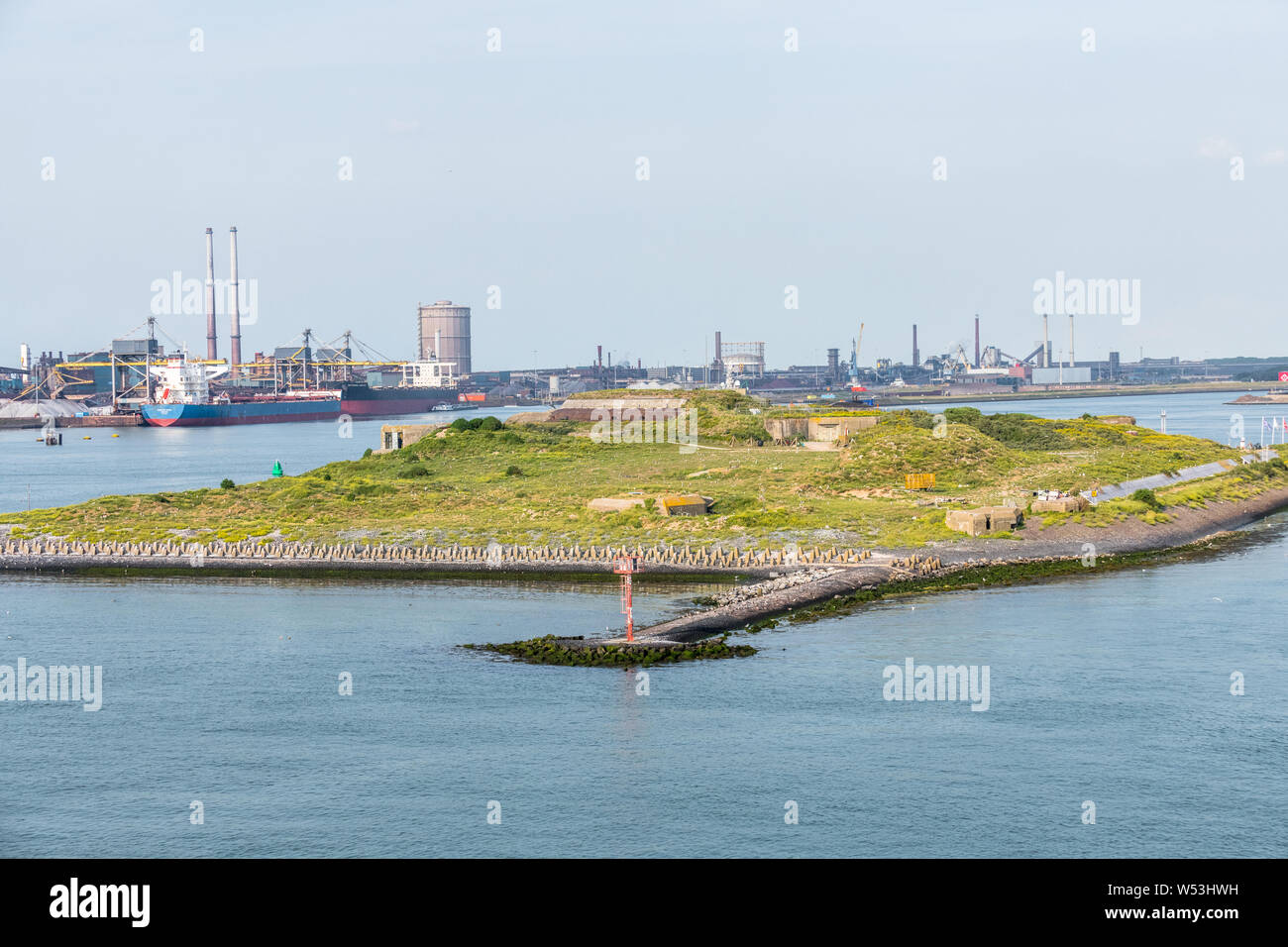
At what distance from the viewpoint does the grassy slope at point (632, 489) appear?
69312mm

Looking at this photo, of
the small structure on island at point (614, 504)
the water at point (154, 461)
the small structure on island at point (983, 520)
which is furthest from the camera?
the water at point (154, 461)

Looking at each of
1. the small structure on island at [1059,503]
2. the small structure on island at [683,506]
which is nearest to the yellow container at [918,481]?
the small structure on island at [1059,503]

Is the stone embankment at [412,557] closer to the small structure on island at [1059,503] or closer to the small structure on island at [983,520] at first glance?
the small structure on island at [983,520]

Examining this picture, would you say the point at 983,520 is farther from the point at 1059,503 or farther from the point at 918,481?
the point at 918,481

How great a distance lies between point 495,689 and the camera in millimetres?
40594

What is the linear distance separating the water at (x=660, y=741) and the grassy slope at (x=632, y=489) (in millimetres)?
16074

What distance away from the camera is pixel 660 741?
3525cm

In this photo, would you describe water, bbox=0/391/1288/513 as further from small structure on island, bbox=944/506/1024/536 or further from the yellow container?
small structure on island, bbox=944/506/1024/536

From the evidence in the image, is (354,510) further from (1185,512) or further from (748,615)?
(1185,512)

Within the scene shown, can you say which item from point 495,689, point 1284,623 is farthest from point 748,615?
point 1284,623

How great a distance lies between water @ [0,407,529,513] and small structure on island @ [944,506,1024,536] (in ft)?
201

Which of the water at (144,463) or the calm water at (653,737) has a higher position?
the water at (144,463)

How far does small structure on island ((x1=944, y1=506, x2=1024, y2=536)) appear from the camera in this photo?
66.3 meters

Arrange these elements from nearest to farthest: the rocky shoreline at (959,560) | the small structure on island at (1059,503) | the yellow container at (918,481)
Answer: the rocky shoreline at (959,560) → the small structure on island at (1059,503) → the yellow container at (918,481)
